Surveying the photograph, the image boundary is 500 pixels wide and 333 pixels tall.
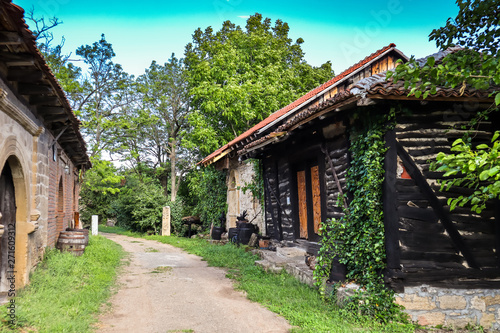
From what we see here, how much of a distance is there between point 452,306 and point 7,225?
21.7ft

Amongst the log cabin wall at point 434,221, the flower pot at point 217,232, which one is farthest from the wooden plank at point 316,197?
the flower pot at point 217,232

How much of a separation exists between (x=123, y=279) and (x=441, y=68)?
6.97m

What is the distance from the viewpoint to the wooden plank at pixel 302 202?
8469 mm

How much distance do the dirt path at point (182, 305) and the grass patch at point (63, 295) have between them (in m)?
0.27

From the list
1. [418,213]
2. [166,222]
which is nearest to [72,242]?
[418,213]

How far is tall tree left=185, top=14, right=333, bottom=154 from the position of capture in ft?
62.7

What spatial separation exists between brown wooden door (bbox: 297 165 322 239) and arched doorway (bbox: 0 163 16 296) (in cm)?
553

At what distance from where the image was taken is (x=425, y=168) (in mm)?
5219

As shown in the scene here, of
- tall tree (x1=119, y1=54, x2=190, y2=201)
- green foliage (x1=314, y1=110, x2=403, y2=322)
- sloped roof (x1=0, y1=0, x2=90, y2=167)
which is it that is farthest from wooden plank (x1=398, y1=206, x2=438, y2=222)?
tall tree (x1=119, y1=54, x2=190, y2=201)

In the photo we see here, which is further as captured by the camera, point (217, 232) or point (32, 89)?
point (217, 232)

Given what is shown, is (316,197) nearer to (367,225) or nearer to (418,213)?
(367,225)

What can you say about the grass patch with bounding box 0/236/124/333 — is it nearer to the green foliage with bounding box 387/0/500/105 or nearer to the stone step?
the stone step

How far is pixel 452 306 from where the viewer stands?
16.6 ft

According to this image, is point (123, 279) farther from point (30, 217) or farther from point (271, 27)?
point (271, 27)
